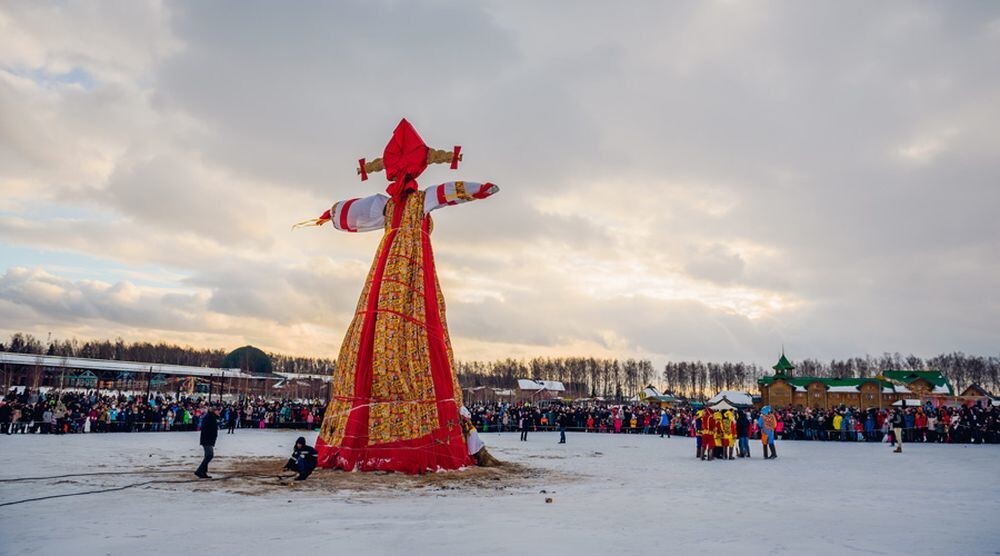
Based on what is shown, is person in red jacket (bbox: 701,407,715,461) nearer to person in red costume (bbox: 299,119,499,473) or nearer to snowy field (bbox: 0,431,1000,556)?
snowy field (bbox: 0,431,1000,556)

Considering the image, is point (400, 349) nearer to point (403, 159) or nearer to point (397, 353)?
point (397, 353)

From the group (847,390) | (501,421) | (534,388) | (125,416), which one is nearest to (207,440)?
(125,416)

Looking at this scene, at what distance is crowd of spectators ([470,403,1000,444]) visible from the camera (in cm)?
2975

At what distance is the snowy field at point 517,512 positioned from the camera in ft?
23.1

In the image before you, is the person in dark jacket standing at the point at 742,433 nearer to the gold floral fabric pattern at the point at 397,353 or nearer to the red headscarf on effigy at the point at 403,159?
the gold floral fabric pattern at the point at 397,353

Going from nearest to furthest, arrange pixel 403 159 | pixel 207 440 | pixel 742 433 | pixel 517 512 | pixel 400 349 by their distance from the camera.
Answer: pixel 517 512
pixel 207 440
pixel 400 349
pixel 403 159
pixel 742 433

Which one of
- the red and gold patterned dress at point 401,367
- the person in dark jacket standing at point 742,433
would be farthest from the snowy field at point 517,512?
the person in dark jacket standing at point 742,433

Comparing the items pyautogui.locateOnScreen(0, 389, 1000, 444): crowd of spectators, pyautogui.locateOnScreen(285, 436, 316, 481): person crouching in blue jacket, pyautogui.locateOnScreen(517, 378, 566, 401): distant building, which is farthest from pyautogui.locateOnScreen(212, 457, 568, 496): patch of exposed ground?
pyautogui.locateOnScreen(517, 378, 566, 401): distant building

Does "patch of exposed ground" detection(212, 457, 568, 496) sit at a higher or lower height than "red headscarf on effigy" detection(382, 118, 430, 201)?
lower

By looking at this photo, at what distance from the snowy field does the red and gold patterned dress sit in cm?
87

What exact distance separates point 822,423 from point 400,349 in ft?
88.0

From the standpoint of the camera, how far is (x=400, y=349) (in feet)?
46.1

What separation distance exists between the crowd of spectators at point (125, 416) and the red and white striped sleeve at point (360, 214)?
57.3 ft

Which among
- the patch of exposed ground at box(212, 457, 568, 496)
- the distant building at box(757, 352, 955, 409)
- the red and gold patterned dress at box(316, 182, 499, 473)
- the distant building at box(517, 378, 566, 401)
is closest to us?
the patch of exposed ground at box(212, 457, 568, 496)
